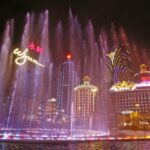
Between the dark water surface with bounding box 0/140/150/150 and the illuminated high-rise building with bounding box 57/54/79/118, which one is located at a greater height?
the illuminated high-rise building with bounding box 57/54/79/118

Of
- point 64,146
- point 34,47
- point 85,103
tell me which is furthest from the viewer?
point 85,103

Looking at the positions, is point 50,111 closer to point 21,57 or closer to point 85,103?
point 85,103

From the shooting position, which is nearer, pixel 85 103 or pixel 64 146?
pixel 64 146

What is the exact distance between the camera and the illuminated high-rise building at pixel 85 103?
12194 cm

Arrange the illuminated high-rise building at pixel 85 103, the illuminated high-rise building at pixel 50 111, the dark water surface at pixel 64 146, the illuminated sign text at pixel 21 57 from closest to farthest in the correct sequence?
the dark water surface at pixel 64 146, the illuminated sign text at pixel 21 57, the illuminated high-rise building at pixel 50 111, the illuminated high-rise building at pixel 85 103

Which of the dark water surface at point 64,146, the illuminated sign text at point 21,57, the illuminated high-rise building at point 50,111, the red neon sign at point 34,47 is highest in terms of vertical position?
the red neon sign at point 34,47

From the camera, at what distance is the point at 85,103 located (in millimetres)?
130625

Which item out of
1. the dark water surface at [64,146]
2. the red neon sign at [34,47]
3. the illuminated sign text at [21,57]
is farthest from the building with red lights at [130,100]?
the dark water surface at [64,146]

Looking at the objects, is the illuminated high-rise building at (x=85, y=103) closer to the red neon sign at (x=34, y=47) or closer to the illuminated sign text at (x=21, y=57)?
the red neon sign at (x=34, y=47)

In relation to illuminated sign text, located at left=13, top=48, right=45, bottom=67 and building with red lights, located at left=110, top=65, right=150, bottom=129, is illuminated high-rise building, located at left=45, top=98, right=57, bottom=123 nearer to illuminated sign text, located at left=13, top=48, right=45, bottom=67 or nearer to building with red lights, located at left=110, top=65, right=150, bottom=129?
illuminated sign text, located at left=13, top=48, right=45, bottom=67

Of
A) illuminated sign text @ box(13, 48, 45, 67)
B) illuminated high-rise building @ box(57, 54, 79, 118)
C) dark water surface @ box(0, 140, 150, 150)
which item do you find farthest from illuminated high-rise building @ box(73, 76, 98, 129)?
dark water surface @ box(0, 140, 150, 150)

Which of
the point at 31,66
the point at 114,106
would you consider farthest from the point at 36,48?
the point at 114,106

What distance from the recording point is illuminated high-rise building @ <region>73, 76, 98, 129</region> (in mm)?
121938

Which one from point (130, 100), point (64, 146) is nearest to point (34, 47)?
point (130, 100)
